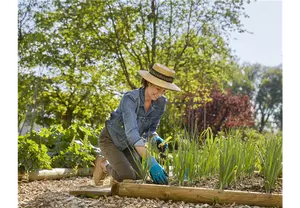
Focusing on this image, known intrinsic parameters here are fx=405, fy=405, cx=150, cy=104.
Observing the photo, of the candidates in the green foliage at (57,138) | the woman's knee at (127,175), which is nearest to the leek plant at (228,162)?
the woman's knee at (127,175)

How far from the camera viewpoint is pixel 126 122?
314 cm

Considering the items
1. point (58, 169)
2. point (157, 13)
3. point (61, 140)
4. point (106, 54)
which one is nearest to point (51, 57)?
point (106, 54)

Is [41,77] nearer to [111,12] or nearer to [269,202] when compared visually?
[111,12]

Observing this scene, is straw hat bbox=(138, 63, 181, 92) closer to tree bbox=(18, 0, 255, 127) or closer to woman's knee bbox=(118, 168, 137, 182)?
woman's knee bbox=(118, 168, 137, 182)

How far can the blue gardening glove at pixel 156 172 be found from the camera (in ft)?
9.45

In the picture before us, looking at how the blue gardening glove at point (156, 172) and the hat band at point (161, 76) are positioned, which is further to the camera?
the hat band at point (161, 76)

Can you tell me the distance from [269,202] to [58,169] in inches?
122

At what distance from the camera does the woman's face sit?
10.9ft

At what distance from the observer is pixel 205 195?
2660mm

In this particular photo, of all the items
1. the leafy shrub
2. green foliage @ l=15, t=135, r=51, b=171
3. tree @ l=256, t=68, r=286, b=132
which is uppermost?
tree @ l=256, t=68, r=286, b=132

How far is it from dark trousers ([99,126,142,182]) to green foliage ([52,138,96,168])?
1.57 metres

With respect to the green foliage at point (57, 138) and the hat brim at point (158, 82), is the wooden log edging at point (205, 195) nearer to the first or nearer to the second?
the hat brim at point (158, 82)

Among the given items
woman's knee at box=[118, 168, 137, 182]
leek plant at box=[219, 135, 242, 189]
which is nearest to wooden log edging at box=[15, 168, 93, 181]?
woman's knee at box=[118, 168, 137, 182]

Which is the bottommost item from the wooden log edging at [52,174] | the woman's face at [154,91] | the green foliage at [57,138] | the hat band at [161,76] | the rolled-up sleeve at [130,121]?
the wooden log edging at [52,174]
